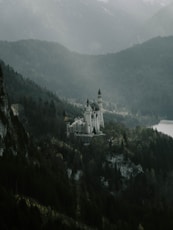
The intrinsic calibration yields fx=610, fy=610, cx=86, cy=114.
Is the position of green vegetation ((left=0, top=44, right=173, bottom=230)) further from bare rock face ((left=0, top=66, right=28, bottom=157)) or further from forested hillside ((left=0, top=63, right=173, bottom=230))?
bare rock face ((left=0, top=66, right=28, bottom=157))

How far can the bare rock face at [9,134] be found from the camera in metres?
113

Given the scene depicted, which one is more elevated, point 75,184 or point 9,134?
point 9,134

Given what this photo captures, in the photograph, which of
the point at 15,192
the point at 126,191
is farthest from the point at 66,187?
the point at 126,191

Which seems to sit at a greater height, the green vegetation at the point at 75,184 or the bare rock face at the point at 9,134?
the bare rock face at the point at 9,134

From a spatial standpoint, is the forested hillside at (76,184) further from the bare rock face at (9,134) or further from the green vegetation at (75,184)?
the bare rock face at (9,134)

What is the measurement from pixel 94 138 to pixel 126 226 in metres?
82.5

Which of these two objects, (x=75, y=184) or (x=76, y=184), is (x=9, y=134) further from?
(x=76, y=184)

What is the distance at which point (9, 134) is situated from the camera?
11719 centimetres

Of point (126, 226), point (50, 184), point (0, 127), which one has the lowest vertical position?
point (126, 226)

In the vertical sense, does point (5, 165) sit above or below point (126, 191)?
above

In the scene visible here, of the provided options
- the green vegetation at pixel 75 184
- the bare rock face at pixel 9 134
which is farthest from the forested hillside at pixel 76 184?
the bare rock face at pixel 9 134

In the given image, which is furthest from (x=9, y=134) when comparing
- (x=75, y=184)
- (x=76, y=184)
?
(x=76, y=184)

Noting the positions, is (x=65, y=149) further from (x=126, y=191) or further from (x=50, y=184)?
(x=50, y=184)

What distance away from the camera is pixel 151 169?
7525 inches
